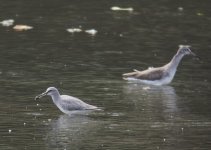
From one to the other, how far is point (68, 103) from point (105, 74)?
514 cm

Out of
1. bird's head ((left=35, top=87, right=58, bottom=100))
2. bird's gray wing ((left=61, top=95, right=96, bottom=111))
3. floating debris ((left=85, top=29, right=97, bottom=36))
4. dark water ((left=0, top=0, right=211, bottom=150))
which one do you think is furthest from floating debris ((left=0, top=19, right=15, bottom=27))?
bird's gray wing ((left=61, top=95, right=96, bottom=111))

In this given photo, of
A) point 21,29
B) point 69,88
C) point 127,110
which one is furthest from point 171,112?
point 21,29

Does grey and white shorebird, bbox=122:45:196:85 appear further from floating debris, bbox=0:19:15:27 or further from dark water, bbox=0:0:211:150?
floating debris, bbox=0:19:15:27

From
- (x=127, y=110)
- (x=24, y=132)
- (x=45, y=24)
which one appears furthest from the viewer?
(x=45, y=24)

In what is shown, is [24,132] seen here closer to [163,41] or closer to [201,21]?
[163,41]

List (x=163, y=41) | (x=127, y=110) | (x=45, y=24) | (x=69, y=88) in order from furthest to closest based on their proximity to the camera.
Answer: (x=45, y=24)
(x=163, y=41)
(x=69, y=88)
(x=127, y=110)

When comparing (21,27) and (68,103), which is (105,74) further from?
(21,27)

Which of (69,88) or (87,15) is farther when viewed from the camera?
(87,15)

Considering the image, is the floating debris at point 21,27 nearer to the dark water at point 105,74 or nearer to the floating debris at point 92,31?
the dark water at point 105,74

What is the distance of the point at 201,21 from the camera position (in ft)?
121

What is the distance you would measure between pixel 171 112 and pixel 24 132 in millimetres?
4428

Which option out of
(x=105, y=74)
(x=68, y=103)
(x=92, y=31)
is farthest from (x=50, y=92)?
(x=92, y=31)

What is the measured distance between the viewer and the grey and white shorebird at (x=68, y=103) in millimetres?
22203

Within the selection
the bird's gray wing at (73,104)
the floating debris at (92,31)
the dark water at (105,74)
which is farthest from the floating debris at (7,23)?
the bird's gray wing at (73,104)
